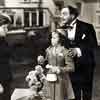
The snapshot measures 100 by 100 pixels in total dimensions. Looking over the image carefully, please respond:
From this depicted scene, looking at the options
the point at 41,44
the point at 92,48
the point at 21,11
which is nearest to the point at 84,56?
the point at 92,48

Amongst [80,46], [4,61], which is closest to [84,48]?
[80,46]

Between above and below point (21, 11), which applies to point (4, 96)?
below

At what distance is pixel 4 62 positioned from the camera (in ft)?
3.75

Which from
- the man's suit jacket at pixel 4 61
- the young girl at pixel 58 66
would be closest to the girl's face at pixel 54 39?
the young girl at pixel 58 66

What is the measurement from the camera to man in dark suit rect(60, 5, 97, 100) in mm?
1111

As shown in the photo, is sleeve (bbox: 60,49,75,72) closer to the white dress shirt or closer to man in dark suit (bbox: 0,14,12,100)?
the white dress shirt

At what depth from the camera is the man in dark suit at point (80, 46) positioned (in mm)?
1111

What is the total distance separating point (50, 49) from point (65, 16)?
132 mm

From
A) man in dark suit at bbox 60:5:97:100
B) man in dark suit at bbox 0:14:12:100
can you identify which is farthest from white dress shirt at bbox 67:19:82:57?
man in dark suit at bbox 0:14:12:100

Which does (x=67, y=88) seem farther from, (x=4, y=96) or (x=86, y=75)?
(x=4, y=96)

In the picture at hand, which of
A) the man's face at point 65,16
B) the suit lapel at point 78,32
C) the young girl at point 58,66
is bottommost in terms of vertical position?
the young girl at point 58,66

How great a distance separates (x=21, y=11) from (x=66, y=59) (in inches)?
9.4

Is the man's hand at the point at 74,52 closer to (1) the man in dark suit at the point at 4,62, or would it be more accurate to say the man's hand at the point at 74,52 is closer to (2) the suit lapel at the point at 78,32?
(2) the suit lapel at the point at 78,32

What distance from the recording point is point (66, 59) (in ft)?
3.71
